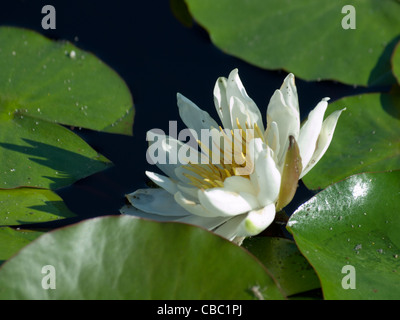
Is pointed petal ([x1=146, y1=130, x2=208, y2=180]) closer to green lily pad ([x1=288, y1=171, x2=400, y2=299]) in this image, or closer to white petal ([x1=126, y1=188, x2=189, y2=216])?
white petal ([x1=126, y1=188, x2=189, y2=216])

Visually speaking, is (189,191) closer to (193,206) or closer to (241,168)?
(193,206)

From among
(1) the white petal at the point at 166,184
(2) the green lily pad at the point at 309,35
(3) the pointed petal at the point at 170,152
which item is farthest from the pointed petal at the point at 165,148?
(2) the green lily pad at the point at 309,35

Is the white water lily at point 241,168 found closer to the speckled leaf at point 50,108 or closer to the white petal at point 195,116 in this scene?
the white petal at point 195,116

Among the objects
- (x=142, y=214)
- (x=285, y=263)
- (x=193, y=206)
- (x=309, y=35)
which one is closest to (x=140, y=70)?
(x=309, y=35)

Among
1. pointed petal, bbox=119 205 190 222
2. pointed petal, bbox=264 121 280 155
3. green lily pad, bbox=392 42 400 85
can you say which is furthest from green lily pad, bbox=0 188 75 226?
green lily pad, bbox=392 42 400 85

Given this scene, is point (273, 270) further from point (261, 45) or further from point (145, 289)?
point (261, 45)
